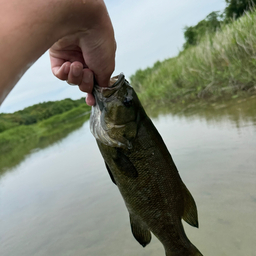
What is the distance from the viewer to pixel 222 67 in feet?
28.8

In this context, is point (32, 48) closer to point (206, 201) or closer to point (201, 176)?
point (206, 201)

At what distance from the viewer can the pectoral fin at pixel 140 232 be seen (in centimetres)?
198

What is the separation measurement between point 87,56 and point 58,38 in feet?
1.36

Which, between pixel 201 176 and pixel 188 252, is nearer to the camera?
pixel 188 252

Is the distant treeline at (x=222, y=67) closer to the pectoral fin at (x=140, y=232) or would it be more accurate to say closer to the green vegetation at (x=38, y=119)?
the pectoral fin at (x=140, y=232)

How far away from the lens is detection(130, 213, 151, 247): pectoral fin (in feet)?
6.49

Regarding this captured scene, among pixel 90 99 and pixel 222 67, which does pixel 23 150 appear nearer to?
pixel 222 67

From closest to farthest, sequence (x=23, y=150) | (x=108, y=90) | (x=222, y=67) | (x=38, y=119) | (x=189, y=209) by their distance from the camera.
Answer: (x=108, y=90), (x=189, y=209), (x=222, y=67), (x=23, y=150), (x=38, y=119)

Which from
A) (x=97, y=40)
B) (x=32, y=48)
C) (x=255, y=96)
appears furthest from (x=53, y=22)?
(x=255, y=96)

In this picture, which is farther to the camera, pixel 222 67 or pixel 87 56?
pixel 222 67

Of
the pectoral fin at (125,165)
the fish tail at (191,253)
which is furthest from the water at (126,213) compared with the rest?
the pectoral fin at (125,165)

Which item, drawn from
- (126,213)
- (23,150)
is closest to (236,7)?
(23,150)

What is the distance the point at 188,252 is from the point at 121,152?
0.98 metres

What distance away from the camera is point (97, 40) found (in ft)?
4.68
